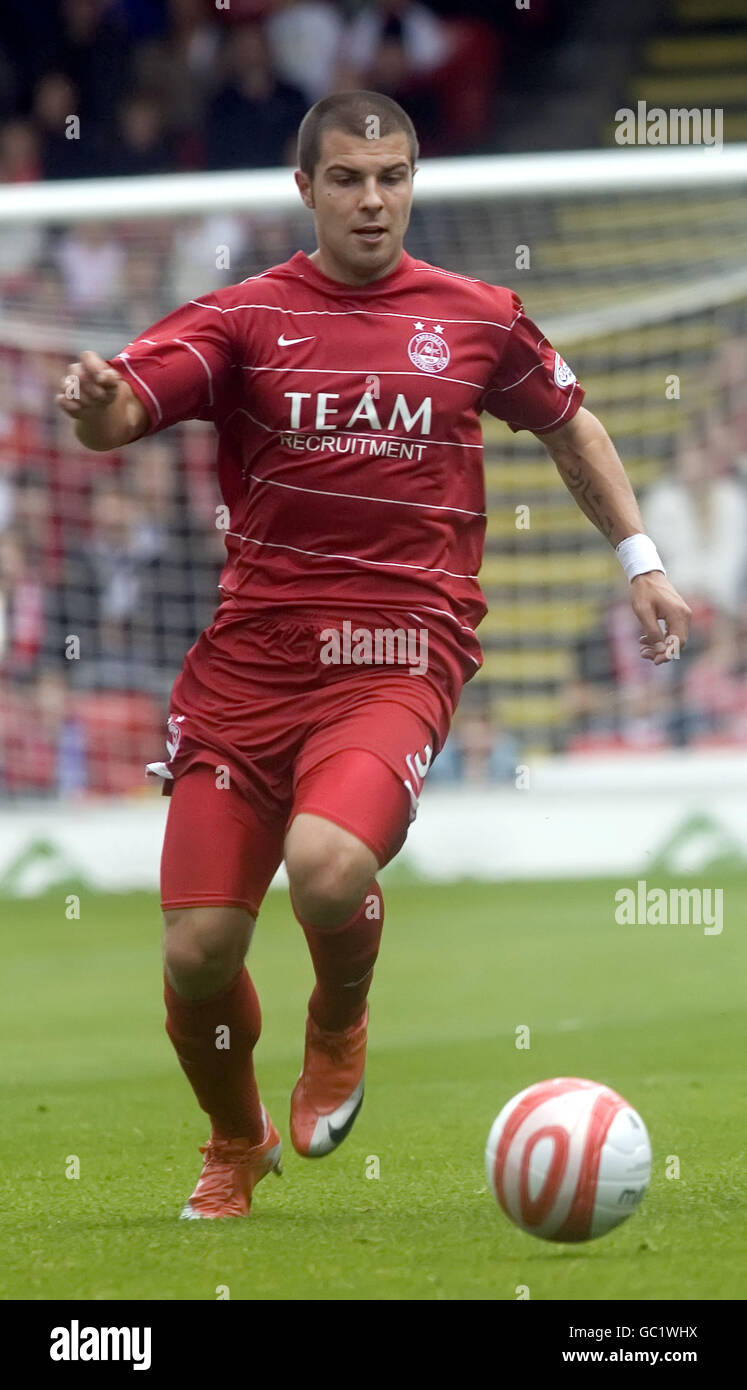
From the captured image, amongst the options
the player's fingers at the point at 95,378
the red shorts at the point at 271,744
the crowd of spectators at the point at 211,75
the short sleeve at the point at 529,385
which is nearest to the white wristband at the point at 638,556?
the short sleeve at the point at 529,385

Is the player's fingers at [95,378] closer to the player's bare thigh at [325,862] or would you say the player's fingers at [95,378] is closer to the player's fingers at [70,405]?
→ the player's fingers at [70,405]

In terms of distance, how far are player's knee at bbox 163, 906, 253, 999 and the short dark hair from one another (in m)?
1.74

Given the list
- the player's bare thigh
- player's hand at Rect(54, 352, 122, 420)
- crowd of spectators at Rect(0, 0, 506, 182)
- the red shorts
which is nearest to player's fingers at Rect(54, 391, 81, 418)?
player's hand at Rect(54, 352, 122, 420)

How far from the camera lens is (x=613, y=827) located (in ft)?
40.1

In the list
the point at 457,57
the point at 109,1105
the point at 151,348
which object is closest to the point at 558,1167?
the point at 151,348

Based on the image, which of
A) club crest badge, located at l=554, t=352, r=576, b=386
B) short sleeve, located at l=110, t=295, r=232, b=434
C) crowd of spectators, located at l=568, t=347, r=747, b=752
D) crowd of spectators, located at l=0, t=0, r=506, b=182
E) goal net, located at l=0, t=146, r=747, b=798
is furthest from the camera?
crowd of spectators, located at l=0, t=0, r=506, b=182

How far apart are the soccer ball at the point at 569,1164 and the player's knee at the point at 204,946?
2.46 ft

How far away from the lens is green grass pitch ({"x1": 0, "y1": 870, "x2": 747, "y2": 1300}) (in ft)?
13.7

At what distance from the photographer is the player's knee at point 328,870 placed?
14.8 feet

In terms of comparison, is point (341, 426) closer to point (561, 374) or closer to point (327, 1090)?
point (561, 374)

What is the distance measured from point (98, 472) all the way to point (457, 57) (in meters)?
6.75

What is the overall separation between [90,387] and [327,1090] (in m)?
1.80

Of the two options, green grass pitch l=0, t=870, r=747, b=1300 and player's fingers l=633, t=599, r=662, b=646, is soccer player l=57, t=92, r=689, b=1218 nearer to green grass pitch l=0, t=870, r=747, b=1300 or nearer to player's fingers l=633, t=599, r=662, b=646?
player's fingers l=633, t=599, r=662, b=646

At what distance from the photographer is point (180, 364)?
4.76 metres
